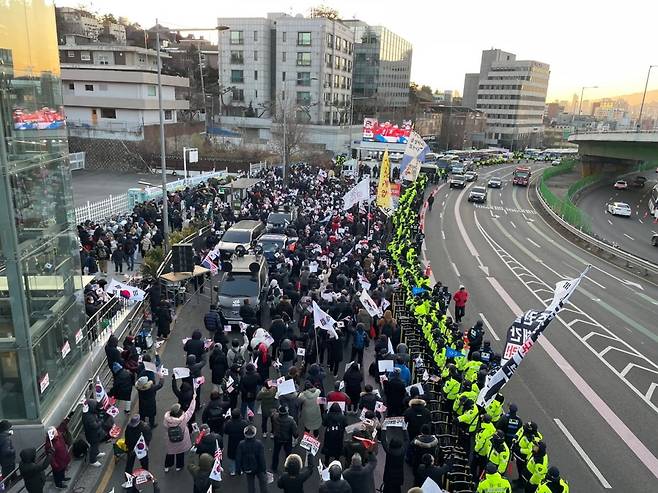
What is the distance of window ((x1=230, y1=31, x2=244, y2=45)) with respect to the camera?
7288cm

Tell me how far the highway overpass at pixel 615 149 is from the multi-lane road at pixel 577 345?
17679 mm

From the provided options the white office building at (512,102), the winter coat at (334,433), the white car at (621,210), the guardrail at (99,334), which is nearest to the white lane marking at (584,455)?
the winter coat at (334,433)

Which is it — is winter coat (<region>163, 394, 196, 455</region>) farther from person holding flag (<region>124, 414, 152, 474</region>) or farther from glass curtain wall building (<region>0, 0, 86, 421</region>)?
glass curtain wall building (<region>0, 0, 86, 421</region>)

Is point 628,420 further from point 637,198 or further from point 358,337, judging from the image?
point 637,198

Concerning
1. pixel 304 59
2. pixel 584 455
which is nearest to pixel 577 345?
pixel 584 455

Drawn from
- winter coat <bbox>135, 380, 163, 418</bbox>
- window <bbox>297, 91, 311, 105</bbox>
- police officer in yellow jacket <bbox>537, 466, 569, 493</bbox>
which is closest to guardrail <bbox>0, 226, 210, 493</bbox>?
winter coat <bbox>135, 380, 163, 418</bbox>

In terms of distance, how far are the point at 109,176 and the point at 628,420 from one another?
46.0 metres

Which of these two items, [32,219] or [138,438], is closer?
[138,438]

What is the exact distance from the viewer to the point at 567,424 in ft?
36.9

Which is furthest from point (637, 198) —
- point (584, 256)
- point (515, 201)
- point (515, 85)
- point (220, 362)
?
point (515, 85)

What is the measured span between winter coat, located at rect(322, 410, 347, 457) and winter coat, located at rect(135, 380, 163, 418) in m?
3.27

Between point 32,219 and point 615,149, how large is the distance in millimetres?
55459

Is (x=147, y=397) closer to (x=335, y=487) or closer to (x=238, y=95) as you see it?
(x=335, y=487)

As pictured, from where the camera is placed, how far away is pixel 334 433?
28.2 ft
